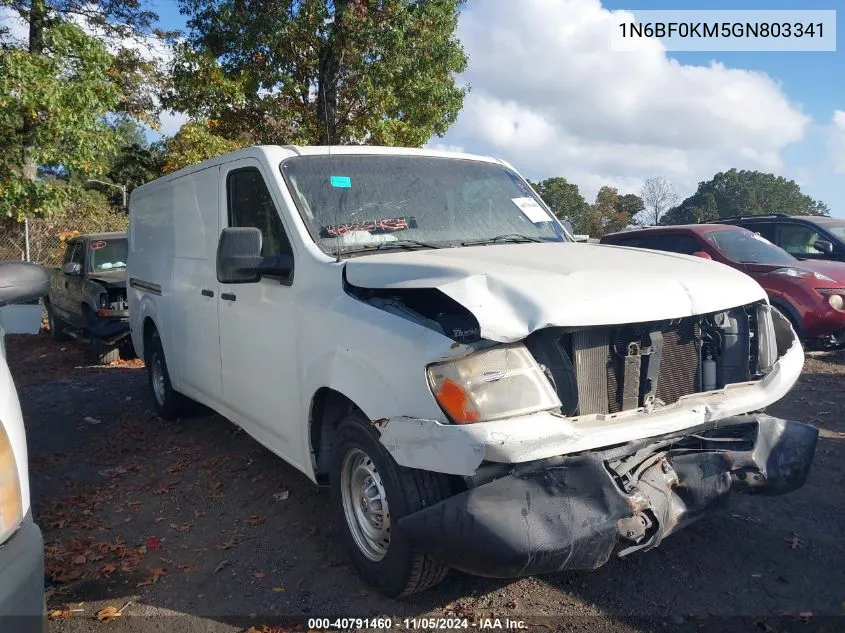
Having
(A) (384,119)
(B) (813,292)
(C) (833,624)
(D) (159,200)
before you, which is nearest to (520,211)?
(C) (833,624)

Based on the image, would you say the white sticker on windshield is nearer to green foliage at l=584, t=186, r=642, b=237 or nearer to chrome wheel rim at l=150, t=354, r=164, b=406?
chrome wheel rim at l=150, t=354, r=164, b=406

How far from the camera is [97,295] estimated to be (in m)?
Result: 9.13

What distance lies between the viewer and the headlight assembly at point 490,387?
102 inches

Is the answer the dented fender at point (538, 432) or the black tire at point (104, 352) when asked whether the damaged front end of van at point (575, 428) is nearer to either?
the dented fender at point (538, 432)

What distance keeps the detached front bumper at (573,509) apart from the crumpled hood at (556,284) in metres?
0.55

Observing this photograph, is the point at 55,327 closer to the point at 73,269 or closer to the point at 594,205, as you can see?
the point at 73,269

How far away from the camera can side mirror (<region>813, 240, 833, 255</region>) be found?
1001cm

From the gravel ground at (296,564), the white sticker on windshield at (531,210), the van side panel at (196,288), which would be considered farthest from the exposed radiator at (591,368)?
the van side panel at (196,288)

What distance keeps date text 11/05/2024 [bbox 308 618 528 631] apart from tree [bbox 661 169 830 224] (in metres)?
40.8

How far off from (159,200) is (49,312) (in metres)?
7.14

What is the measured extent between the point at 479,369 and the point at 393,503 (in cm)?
69

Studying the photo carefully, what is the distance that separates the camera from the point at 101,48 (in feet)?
37.6

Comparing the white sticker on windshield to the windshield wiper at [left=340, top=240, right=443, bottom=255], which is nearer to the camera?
the windshield wiper at [left=340, top=240, right=443, bottom=255]

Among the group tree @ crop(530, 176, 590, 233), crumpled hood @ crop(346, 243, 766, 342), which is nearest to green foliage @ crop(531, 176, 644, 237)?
tree @ crop(530, 176, 590, 233)
